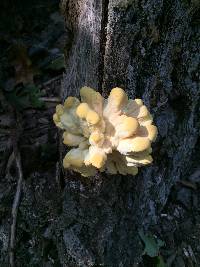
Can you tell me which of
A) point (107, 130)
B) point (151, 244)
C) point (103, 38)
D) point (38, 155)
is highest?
point (103, 38)

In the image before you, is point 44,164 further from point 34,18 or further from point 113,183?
point 34,18

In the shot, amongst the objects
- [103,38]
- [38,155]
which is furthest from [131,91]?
[38,155]

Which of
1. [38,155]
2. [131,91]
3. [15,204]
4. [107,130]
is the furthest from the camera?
[38,155]

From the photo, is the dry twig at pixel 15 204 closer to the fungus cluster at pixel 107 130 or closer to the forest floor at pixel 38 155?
the forest floor at pixel 38 155

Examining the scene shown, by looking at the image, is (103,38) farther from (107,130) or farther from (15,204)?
(15,204)

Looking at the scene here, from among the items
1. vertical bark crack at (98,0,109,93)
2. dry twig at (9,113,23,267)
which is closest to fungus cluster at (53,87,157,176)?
vertical bark crack at (98,0,109,93)

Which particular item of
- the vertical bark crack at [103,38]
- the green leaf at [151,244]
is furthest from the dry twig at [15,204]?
the vertical bark crack at [103,38]
